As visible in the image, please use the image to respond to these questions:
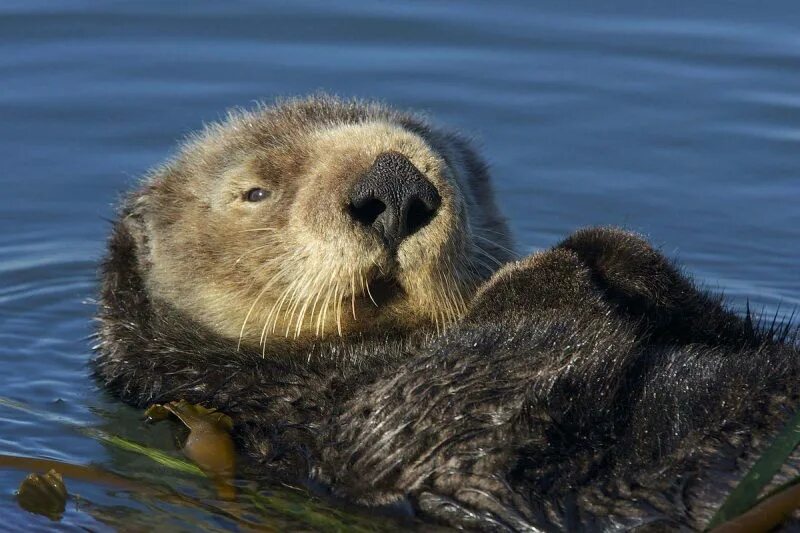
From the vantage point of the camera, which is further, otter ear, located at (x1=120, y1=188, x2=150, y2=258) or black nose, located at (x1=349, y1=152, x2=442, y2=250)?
otter ear, located at (x1=120, y1=188, x2=150, y2=258)

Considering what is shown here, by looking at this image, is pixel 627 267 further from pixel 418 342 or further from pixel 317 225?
pixel 317 225

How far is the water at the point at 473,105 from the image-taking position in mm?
8539

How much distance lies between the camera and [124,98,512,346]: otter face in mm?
5359

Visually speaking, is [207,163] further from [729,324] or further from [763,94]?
[763,94]

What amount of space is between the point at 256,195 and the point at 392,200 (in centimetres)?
94

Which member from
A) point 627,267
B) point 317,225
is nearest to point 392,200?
point 317,225

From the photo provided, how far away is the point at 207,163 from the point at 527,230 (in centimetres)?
301

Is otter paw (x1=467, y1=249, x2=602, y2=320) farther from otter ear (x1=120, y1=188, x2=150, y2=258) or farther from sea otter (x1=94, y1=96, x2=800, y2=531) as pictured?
otter ear (x1=120, y1=188, x2=150, y2=258)


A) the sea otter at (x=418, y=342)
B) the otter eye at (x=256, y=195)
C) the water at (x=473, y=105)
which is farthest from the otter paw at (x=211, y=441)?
the water at (x=473, y=105)

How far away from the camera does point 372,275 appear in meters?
5.41

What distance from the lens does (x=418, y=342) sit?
5.70 metres

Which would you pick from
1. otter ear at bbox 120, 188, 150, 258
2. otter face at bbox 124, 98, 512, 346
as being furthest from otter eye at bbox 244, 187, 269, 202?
otter ear at bbox 120, 188, 150, 258

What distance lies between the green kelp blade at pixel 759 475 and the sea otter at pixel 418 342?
18.7 inches

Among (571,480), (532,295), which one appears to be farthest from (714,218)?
(571,480)
